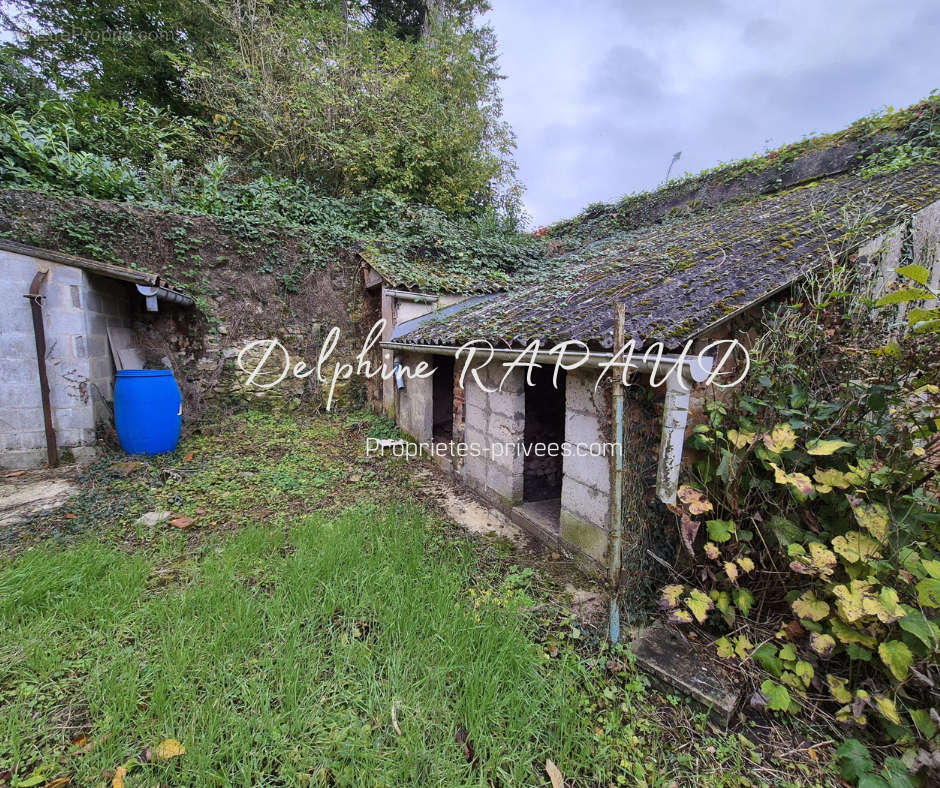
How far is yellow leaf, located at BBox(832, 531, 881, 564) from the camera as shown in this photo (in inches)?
91.6

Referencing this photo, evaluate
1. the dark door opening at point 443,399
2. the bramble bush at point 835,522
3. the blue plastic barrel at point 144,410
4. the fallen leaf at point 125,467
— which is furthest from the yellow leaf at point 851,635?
the blue plastic barrel at point 144,410

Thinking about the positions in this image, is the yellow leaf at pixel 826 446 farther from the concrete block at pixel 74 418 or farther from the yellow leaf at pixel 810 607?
the concrete block at pixel 74 418

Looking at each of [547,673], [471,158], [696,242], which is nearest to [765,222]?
[696,242]

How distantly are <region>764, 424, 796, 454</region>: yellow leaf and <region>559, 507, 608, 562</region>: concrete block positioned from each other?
145cm

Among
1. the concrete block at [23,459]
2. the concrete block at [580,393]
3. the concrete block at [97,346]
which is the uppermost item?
the concrete block at [97,346]

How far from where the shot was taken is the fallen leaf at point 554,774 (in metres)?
1.90

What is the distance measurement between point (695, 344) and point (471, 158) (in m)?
11.1

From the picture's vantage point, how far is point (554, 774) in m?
1.93

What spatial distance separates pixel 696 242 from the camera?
562cm

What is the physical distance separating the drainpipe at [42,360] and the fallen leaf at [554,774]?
22.7 ft

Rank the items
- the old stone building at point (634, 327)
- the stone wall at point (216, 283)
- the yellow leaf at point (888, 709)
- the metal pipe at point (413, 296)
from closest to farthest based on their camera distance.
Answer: the yellow leaf at point (888, 709)
the old stone building at point (634, 327)
the stone wall at point (216, 283)
the metal pipe at point (413, 296)

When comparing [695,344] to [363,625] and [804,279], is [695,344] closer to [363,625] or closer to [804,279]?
[804,279]

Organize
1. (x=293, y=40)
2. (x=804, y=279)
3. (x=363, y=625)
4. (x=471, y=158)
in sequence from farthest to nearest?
(x=471, y=158), (x=293, y=40), (x=804, y=279), (x=363, y=625)

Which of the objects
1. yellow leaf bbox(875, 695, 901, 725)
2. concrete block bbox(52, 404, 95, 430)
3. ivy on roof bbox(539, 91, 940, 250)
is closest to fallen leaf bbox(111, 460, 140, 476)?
concrete block bbox(52, 404, 95, 430)
